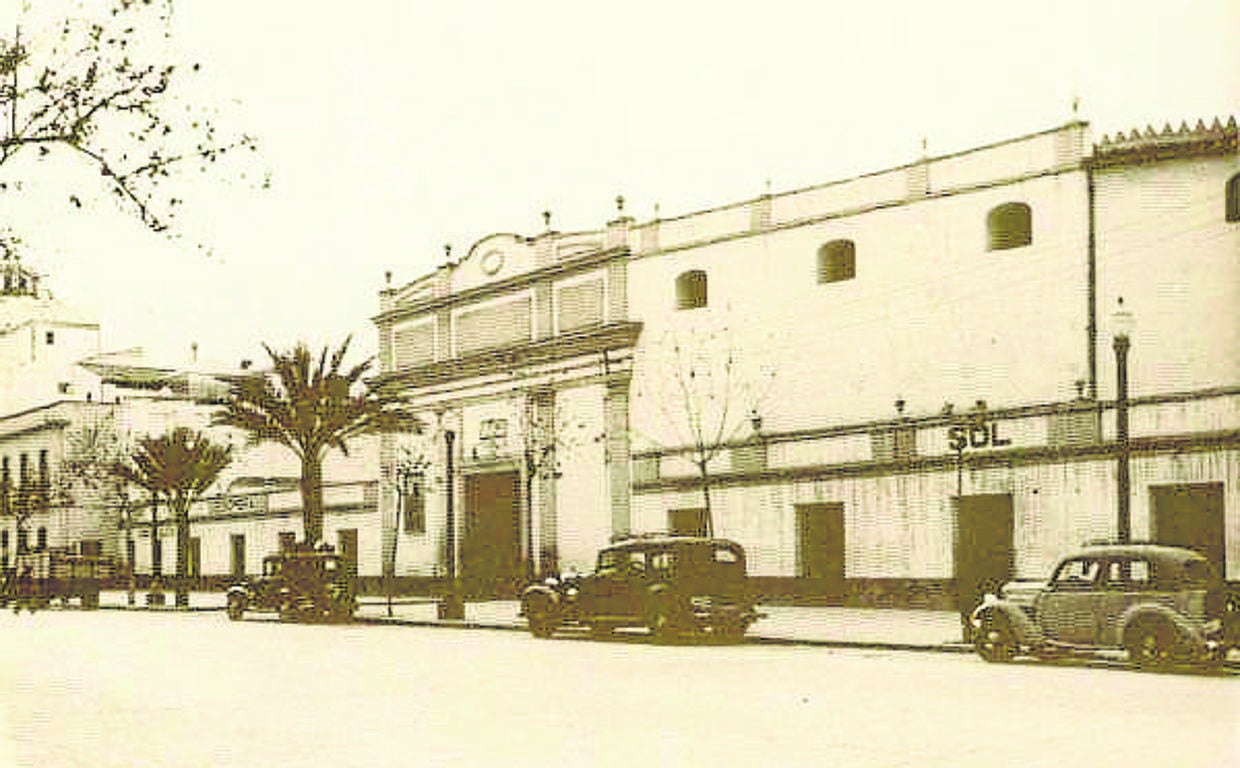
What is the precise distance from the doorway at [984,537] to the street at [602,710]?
5.16m

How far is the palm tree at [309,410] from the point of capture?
20.8 m

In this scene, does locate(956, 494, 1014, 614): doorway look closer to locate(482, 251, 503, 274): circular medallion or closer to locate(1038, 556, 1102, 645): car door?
locate(1038, 556, 1102, 645): car door

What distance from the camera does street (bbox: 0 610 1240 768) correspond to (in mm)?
10023

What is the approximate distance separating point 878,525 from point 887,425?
1597mm

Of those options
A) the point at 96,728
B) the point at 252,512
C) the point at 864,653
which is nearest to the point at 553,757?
the point at 96,728

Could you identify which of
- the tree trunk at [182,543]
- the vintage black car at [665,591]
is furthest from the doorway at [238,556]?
the vintage black car at [665,591]

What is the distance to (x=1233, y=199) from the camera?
1858 cm

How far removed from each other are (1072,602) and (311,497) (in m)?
11.8

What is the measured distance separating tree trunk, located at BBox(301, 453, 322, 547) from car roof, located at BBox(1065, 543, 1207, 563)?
34.5 ft

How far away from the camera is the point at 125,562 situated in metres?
29.8

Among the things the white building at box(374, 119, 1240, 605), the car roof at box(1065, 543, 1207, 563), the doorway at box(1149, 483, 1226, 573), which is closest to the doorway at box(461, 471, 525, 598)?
the white building at box(374, 119, 1240, 605)

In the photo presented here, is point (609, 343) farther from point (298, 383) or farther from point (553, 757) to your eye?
point (553, 757)

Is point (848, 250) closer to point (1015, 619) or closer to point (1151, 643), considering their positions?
point (1015, 619)

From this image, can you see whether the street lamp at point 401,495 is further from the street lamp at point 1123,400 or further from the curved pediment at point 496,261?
the street lamp at point 1123,400
